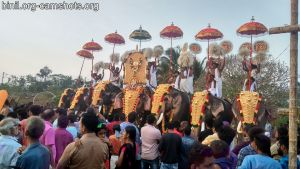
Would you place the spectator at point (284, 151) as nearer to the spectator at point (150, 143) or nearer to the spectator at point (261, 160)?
the spectator at point (261, 160)

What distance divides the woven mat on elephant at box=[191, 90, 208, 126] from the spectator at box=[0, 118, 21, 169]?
22.9ft

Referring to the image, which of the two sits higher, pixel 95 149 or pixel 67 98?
pixel 67 98

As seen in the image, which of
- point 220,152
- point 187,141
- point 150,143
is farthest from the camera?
point 150,143

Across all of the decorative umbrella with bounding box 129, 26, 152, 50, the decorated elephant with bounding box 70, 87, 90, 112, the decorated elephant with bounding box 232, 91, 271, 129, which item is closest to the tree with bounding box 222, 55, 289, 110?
the decorative umbrella with bounding box 129, 26, 152, 50

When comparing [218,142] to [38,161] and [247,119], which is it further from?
[247,119]

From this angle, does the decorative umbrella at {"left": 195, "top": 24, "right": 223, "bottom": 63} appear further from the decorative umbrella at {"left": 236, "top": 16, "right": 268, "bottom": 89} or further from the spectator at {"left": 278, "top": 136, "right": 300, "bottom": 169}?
the spectator at {"left": 278, "top": 136, "right": 300, "bottom": 169}

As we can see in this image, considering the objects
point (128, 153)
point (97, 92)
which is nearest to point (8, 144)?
point (128, 153)

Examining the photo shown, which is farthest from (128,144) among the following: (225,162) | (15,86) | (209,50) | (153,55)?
(15,86)

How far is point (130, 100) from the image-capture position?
1211cm

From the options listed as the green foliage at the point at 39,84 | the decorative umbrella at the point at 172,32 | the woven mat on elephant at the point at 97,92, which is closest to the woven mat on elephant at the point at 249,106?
the decorative umbrella at the point at 172,32

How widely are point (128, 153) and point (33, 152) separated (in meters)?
1.60

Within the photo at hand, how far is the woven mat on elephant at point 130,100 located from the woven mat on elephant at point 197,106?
82.1 inches

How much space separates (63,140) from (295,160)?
2.99 meters

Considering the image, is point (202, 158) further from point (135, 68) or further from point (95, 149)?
point (135, 68)
